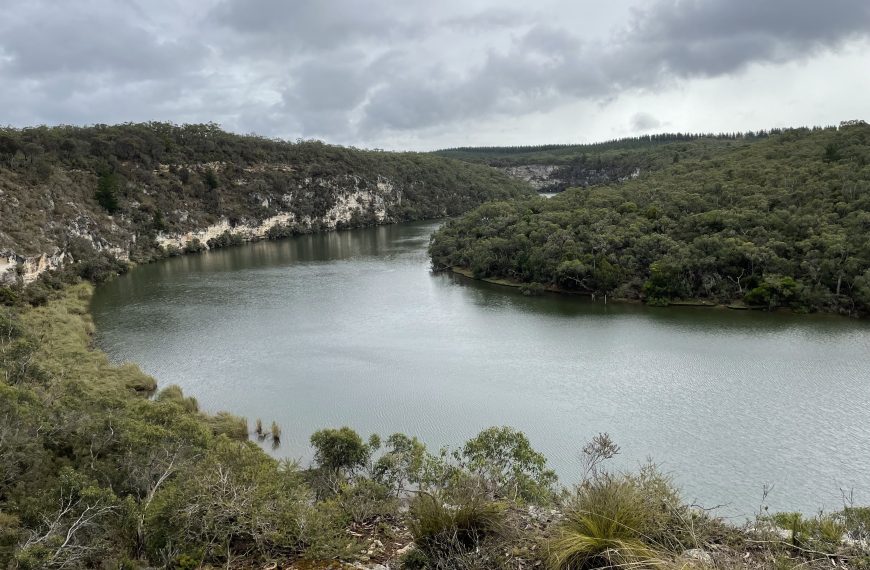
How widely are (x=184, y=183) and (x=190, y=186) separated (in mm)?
911

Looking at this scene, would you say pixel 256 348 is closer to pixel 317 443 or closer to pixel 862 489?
pixel 317 443

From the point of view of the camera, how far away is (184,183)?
2928 inches

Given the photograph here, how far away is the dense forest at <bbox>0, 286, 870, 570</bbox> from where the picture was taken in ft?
15.2

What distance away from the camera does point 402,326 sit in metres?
32.0

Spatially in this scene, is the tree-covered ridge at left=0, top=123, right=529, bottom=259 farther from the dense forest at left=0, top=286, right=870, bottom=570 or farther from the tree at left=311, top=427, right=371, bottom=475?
the dense forest at left=0, top=286, right=870, bottom=570

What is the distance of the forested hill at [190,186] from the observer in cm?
5091

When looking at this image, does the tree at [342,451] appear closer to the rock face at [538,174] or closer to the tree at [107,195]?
the tree at [107,195]

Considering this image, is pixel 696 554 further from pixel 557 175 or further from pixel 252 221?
pixel 557 175

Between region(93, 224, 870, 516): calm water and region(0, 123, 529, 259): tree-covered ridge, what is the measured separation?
52.4 ft

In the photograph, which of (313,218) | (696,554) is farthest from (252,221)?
(696,554)

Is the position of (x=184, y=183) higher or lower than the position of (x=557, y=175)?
lower

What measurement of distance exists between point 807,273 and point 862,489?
22460mm

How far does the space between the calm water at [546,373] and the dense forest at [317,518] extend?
604cm

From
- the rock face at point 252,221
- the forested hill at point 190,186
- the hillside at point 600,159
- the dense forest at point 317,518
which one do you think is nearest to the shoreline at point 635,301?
the dense forest at point 317,518
